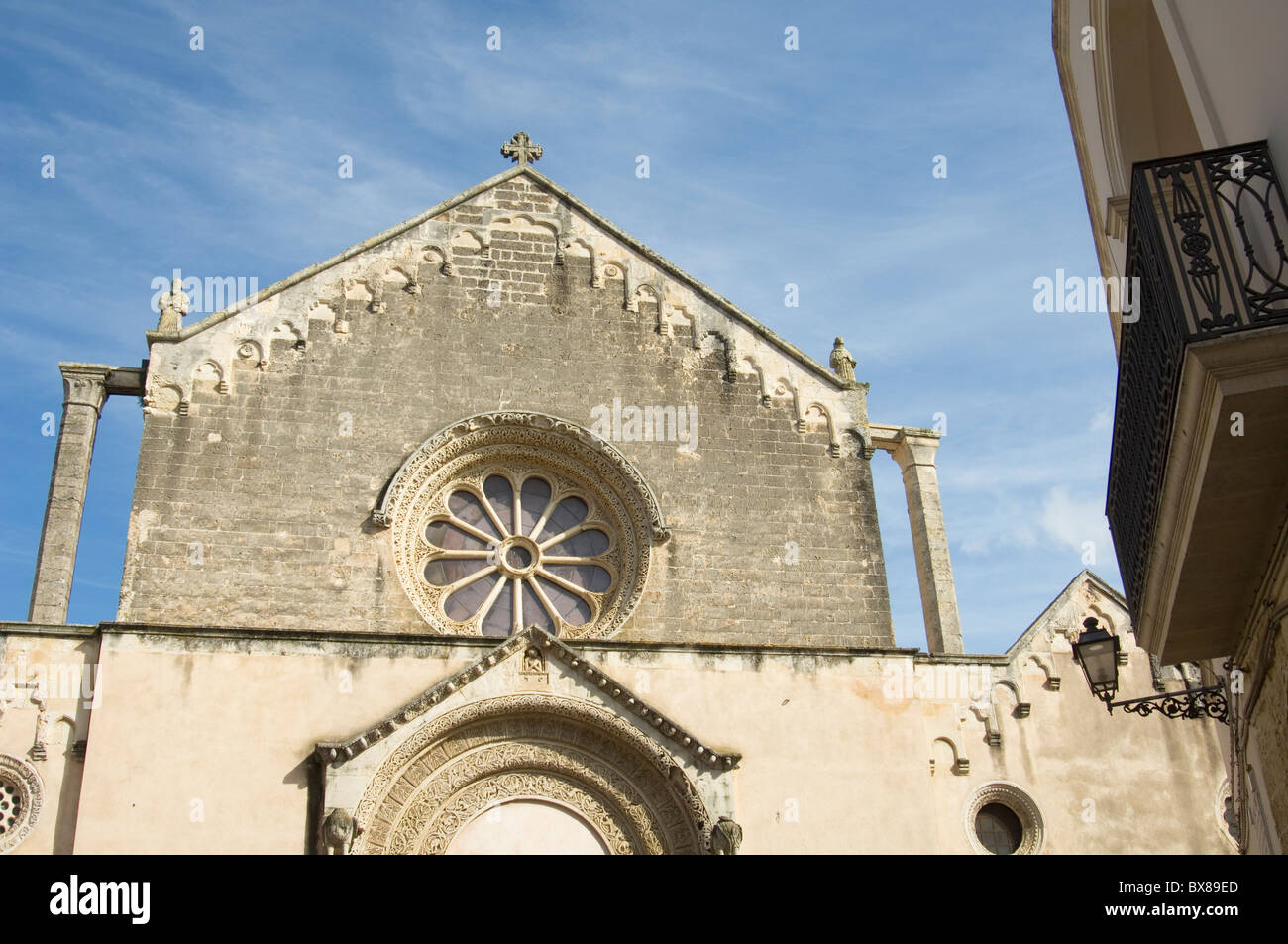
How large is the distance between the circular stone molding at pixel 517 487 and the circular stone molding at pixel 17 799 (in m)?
3.76

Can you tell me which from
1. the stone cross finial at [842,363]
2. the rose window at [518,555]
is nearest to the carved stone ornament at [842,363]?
the stone cross finial at [842,363]

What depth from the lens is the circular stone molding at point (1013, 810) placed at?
1322cm

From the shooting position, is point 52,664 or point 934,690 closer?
point 52,664

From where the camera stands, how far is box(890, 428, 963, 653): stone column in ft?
47.6

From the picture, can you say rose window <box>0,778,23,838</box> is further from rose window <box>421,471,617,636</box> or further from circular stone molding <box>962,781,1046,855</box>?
circular stone molding <box>962,781,1046,855</box>

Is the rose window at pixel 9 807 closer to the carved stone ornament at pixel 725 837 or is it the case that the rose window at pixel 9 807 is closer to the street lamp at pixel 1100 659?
the carved stone ornament at pixel 725 837

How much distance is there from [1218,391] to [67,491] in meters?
11.1

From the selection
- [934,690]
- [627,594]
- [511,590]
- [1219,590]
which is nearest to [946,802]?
[934,690]

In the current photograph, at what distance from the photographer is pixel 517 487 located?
1462cm

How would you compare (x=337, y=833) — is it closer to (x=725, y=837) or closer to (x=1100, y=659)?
(x=725, y=837)

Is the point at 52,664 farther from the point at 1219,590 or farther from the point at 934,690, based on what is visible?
the point at 1219,590
